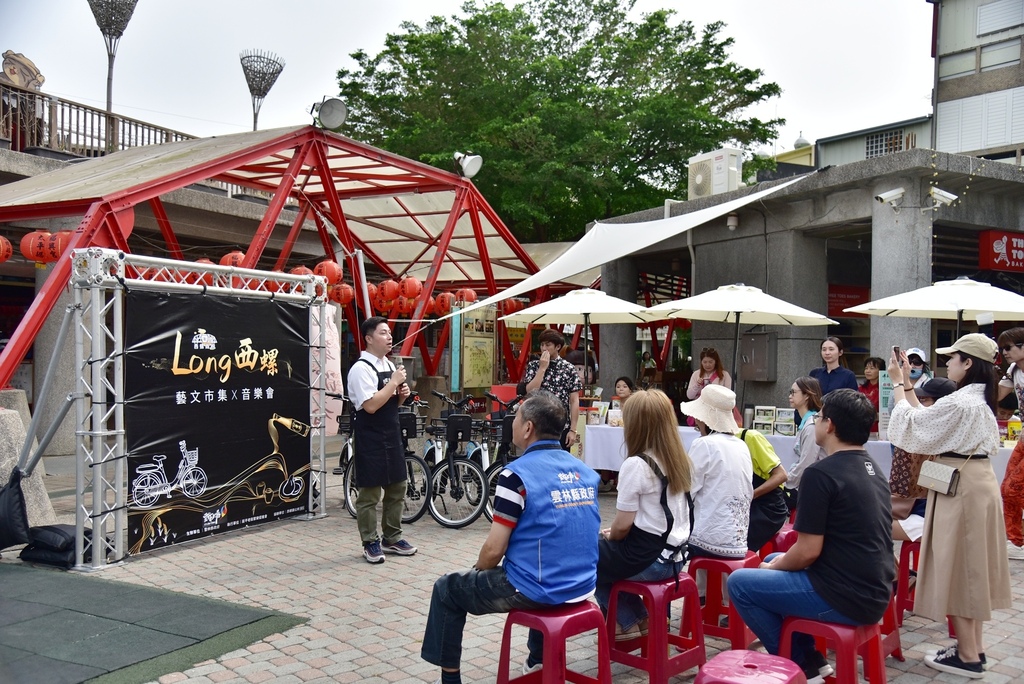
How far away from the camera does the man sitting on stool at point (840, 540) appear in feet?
10.9

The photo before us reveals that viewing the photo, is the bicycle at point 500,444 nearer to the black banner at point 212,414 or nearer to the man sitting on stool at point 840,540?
the black banner at point 212,414

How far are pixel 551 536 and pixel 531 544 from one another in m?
0.09

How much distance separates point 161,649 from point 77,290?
295 centimetres

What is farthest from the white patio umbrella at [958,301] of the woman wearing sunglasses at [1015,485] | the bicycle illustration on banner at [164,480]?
the bicycle illustration on banner at [164,480]

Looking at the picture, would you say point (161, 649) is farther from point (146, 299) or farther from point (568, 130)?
point (568, 130)

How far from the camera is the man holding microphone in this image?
621 cm

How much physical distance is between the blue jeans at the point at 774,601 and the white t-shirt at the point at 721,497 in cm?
67

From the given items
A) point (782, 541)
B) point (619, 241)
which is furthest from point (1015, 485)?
point (619, 241)

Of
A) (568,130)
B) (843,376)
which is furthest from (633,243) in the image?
(568,130)

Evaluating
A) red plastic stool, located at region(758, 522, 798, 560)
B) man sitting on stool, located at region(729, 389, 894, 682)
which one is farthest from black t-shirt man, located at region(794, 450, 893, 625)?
red plastic stool, located at region(758, 522, 798, 560)

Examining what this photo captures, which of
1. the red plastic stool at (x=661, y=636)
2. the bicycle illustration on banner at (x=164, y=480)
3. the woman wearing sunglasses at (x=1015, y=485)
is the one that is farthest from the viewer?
the bicycle illustration on banner at (x=164, y=480)

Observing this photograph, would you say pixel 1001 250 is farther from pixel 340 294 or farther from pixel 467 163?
pixel 340 294

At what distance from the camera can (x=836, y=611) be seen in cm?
335

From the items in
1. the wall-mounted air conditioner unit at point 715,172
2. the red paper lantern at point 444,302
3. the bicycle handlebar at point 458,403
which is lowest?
the bicycle handlebar at point 458,403
